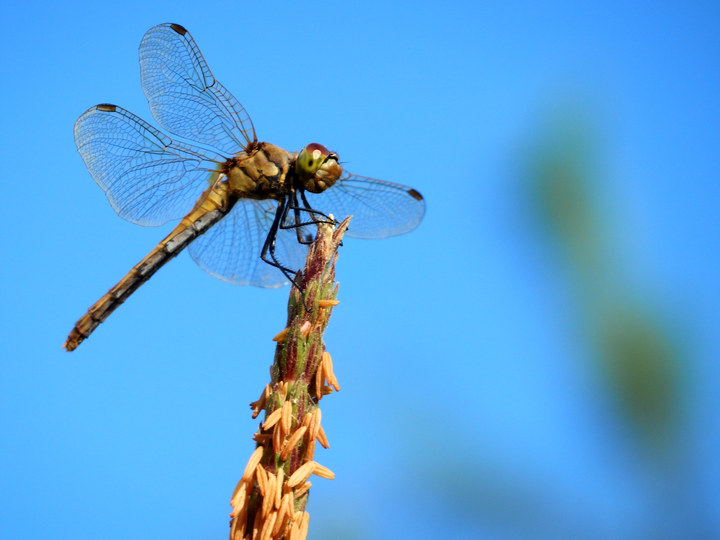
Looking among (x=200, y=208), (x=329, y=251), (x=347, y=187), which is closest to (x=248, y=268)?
(x=200, y=208)

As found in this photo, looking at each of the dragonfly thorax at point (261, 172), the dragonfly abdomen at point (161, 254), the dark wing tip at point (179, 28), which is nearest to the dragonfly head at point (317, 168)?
the dragonfly thorax at point (261, 172)

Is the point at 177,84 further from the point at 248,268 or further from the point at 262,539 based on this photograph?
the point at 262,539

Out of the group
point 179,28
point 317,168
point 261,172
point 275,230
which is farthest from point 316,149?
point 179,28

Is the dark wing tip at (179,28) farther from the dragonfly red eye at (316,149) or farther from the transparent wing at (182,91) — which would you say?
the dragonfly red eye at (316,149)

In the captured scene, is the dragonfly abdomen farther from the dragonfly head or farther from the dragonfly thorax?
the dragonfly head

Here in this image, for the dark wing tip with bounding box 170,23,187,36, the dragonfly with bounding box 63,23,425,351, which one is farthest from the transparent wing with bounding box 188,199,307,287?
the dark wing tip with bounding box 170,23,187,36
